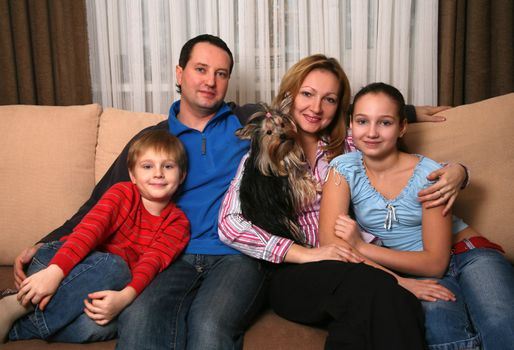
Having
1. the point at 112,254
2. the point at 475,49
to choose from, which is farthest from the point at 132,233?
the point at 475,49

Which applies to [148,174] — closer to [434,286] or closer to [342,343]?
[342,343]

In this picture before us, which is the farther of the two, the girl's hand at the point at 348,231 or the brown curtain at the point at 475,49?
the brown curtain at the point at 475,49

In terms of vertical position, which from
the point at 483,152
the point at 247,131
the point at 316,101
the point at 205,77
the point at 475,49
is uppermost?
the point at 475,49

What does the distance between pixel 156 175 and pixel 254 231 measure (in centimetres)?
45

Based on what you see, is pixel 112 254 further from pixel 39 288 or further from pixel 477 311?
pixel 477 311

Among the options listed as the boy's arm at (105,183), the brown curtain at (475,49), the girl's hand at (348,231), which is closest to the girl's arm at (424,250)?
the girl's hand at (348,231)

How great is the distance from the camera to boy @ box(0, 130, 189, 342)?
1.65 metres

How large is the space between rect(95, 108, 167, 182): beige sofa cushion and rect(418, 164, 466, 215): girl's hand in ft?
4.49

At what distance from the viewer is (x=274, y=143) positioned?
1926 millimetres

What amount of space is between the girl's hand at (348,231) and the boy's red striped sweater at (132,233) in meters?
0.62

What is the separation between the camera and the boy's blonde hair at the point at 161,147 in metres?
1.98

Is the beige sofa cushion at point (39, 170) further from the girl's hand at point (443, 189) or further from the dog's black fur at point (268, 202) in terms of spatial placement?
the girl's hand at point (443, 189)

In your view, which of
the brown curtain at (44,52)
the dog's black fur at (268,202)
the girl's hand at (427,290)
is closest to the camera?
the girl's hand at (427,290)

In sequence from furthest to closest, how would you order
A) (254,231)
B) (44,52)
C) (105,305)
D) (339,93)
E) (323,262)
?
(44,52) < (339,93) < (254,231) < (323,262) < (105,305)
